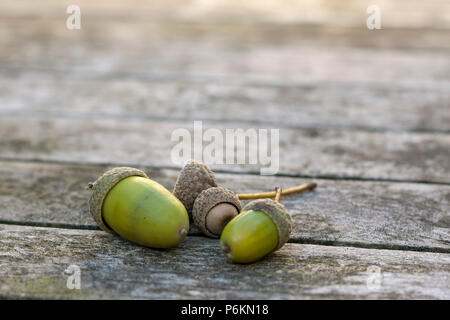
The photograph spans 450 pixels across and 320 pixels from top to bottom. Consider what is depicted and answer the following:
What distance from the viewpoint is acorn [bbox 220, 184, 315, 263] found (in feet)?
3.13

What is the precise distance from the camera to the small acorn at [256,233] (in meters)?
0.95

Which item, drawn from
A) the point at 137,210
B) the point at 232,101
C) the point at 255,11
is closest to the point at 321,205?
the point at 137,210

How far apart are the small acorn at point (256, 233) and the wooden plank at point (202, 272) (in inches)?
1.0

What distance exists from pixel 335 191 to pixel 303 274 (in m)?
0.43

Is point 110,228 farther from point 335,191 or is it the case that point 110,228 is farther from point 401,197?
point 401,197

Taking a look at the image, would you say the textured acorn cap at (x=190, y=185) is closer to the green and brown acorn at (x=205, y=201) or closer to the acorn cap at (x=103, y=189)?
the green and brown acorn at (x=205, y=201)

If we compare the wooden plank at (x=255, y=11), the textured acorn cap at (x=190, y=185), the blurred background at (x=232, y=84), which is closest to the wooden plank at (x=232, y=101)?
the blurred background at (x=232, y=84)

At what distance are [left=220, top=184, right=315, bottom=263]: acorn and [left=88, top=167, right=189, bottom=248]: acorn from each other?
0.28 ft

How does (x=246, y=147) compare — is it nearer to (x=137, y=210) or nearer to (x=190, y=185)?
(x=190, y=185)

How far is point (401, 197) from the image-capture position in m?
1.31

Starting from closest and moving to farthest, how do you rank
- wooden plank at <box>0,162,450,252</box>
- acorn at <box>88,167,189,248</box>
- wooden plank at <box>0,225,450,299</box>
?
wooden plank at <box>0,225,450,299</box>
acorn at <box>88,167,189,248</box>
wooden plank at <box>0,162,450,252</box>

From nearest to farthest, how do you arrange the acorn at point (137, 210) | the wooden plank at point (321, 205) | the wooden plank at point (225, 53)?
1. the acorn at point (137, 210)
2. the wooden plank at point (321, 205)
3. the wooden plank at point (225, 53)

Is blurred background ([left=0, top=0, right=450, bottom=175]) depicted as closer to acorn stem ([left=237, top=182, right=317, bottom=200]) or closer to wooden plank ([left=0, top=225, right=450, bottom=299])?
acorn stem ([left=237, top=182, right=317, bottom=200])

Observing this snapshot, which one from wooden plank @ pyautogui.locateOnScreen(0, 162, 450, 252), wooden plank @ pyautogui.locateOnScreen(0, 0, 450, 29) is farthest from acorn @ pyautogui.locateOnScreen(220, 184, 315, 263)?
wooden plank @ pyautogui.locateOnScreen(0, 0, 450, 29)
